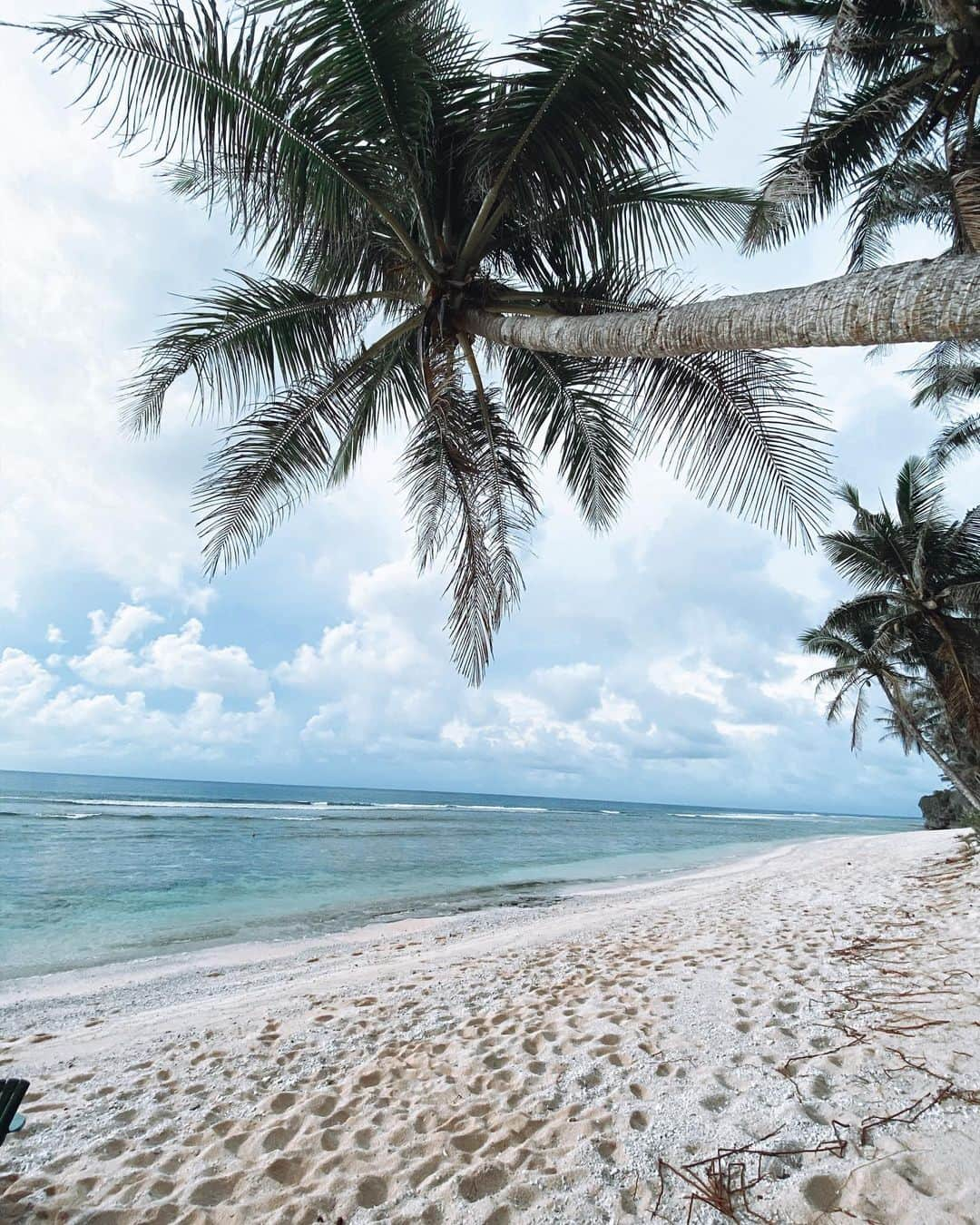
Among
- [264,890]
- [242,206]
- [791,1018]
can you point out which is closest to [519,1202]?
[791,1018]

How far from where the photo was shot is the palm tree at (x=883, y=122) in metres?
5.52

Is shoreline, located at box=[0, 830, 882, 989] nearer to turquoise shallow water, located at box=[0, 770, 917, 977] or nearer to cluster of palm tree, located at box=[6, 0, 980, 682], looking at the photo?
turquoise shallow water, located at box=[0, 770, 917, 977]

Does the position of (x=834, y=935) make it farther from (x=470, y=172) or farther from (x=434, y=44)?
(x=434, y=44)

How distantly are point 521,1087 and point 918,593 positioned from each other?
1293 cm

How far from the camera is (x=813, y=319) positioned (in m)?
2.41

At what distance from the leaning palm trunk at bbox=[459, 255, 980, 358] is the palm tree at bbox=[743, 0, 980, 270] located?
3228 millimetres

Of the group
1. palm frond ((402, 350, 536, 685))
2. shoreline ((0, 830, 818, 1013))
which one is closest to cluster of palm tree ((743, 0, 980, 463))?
palm frond ((402, 350, 536, 685))

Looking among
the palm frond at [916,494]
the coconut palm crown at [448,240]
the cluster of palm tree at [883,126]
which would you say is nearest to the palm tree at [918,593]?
the palm frond at [916,494]

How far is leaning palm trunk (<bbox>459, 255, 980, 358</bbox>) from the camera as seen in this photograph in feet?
6.61

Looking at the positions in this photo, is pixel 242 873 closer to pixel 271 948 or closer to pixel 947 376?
pixel 271 948

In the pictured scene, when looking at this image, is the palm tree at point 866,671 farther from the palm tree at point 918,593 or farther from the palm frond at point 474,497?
the palm frond at point 474,497

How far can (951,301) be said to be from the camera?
198 centimetres

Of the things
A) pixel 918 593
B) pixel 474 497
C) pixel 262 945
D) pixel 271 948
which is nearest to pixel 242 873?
pixel 262 945

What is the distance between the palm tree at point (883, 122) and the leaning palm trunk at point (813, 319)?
3.23 metres
